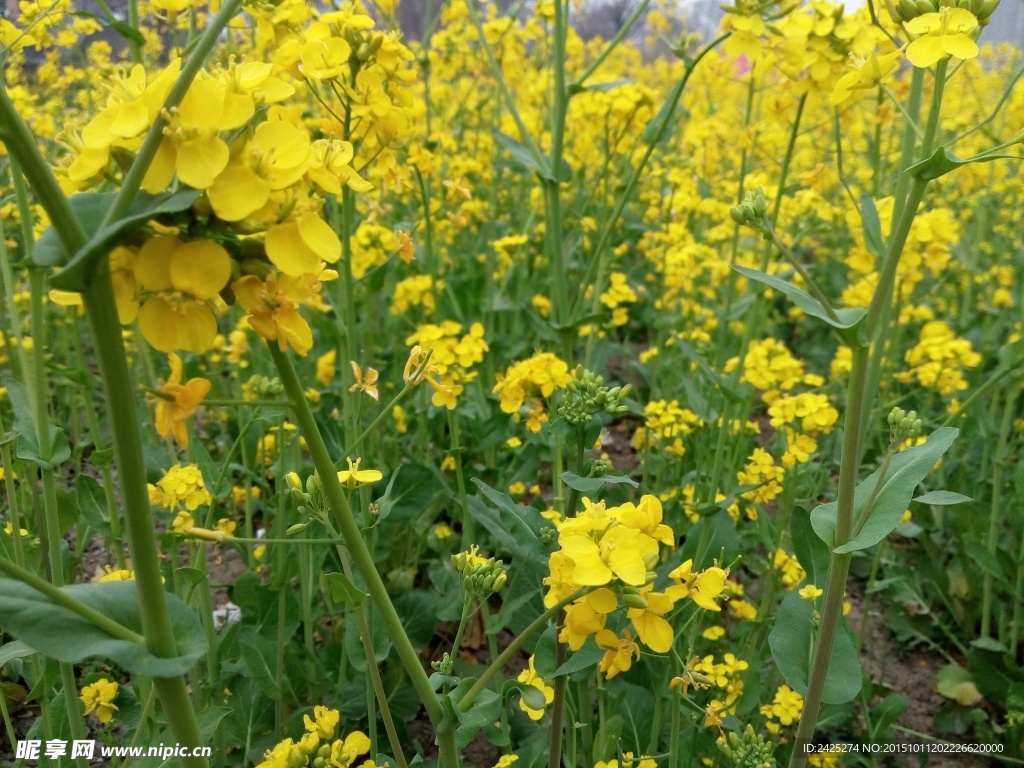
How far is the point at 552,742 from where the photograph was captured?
163 cm

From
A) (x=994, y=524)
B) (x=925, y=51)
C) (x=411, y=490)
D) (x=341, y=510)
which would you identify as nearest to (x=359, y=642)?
(x=411, y=490)

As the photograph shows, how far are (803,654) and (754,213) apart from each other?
1.01 meters

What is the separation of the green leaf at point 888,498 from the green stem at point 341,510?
32.6 inches

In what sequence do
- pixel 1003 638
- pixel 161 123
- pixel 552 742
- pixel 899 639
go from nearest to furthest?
1. pixel 161 123
2. pixel 552 742
3. pixel 1003 638
4. pixel 899 639

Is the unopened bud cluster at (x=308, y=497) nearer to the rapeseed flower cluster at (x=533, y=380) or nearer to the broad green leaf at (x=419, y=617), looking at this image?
the rapeseed flower cluster at (x=533, y=380)

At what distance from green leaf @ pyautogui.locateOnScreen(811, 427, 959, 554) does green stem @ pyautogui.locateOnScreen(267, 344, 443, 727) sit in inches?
32.6

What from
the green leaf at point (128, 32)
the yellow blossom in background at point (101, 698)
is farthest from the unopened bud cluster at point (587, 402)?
the green leaf at point (128, 32)

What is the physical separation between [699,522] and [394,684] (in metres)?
1.10

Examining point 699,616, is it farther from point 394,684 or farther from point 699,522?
point 394,684

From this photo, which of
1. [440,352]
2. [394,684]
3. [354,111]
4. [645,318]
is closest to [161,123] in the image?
[354,111]

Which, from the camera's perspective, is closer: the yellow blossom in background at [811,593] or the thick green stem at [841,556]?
the thick green stem at [841,556]

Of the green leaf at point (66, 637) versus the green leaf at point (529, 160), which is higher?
the green leaf at point (529, 160)

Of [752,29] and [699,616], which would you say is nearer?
[699,616]

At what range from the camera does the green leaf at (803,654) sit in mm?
1642
